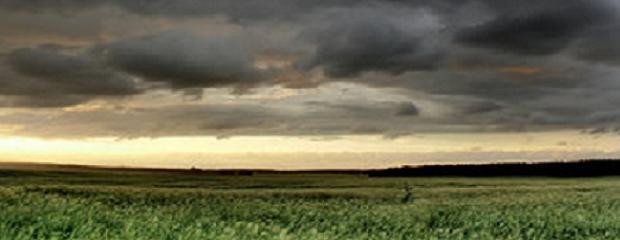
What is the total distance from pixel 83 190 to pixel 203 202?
48.4ft

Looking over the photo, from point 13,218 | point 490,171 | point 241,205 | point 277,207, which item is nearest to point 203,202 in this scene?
point 241,205

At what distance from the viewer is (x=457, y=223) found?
102 feet

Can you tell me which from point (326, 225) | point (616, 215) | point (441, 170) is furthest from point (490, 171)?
point (326, 225)

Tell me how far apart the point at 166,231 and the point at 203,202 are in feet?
82.8

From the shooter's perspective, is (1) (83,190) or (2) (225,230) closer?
(2) (225,230)

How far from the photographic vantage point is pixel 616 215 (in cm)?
3506

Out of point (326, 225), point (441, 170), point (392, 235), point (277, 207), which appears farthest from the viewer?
point (441, 170)

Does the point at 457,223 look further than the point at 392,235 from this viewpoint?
Yes

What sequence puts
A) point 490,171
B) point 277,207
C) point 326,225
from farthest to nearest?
1. point 490,171
2. point 277,207
3. point 326,225

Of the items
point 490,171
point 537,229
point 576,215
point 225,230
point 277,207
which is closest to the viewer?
point 225,230

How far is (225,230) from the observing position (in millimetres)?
17422

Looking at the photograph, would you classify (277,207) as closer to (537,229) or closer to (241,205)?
(241,205)

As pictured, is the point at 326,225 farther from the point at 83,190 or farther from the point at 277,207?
the point at 83,190

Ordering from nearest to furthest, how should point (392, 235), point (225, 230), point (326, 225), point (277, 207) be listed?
1. point (225, 230)
2. point (392, 235)
3. point (326, 225)
4. point (277, 207)
